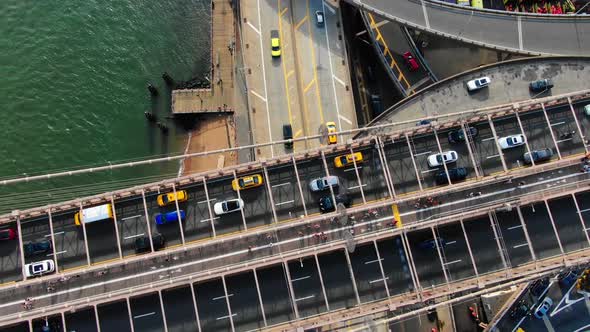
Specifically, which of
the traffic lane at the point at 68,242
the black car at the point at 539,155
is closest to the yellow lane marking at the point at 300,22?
the black car at the point at 539,155

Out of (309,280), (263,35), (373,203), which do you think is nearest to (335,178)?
(373,203)

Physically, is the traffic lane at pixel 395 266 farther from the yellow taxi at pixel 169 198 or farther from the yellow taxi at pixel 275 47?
the yellow taxi at pixel 275 47

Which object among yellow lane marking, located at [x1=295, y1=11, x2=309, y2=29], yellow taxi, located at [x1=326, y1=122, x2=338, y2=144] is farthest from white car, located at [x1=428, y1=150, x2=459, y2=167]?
yellow lane marking, located at [x1=295, y1=11, x2=309, y2=29]

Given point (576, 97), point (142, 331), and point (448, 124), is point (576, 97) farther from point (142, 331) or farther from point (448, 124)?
point (142, 331)

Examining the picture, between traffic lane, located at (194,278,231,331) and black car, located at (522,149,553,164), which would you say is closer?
traffic lane, located at (194,278,231,331)

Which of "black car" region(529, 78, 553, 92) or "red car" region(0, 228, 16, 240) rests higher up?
"black car" region(529, 78, 553, 92)

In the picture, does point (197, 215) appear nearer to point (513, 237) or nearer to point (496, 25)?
point (513, 237)

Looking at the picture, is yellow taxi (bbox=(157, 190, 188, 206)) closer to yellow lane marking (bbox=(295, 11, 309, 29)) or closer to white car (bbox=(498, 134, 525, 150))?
yellow lane marking (bbox=(295, 11, 309, 29))
